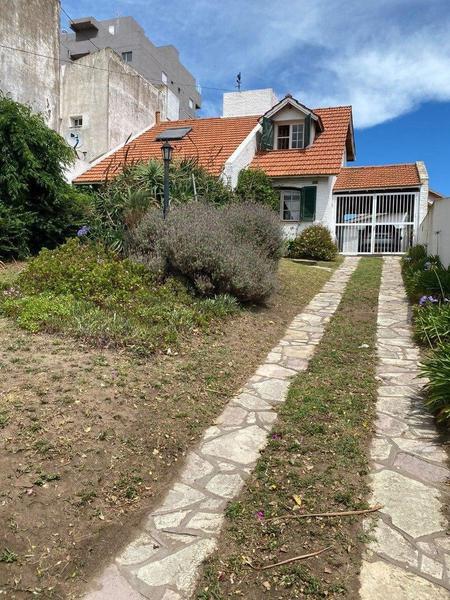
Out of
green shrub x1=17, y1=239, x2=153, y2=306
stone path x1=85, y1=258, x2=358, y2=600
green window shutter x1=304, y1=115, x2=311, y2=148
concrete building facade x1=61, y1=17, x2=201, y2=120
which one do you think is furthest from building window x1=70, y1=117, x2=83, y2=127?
concrete building facade x1=61, y1=17, x2=201, y2=120

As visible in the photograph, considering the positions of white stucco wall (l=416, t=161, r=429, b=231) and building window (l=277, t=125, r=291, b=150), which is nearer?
white stucco wall (l=416, t=161, r=429, b=231)

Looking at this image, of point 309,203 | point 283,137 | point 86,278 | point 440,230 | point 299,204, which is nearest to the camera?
point 86,278

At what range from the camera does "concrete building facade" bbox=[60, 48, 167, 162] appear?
20.6m

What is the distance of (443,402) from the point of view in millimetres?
3895

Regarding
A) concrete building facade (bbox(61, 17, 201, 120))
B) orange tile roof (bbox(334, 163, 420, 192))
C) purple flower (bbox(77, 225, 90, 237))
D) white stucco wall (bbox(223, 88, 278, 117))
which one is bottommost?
purple flower (bbox(77, 225, 90, 237))

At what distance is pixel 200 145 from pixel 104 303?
48.2 feet

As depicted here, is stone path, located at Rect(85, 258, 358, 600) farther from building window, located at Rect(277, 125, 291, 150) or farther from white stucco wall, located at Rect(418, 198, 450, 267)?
building window, located at Rect(277, 125, 291, 150)

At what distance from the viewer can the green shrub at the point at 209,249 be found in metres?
6.84

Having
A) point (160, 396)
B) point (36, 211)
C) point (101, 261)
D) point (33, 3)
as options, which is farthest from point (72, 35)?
point (160, 396)

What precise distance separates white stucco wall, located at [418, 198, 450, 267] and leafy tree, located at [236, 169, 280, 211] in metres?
6.08

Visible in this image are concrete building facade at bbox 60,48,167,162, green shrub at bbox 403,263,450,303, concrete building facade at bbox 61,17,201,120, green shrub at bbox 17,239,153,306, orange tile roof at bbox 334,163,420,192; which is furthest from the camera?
concrete building facade at bbox 61,17,201,120

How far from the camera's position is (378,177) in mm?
18750

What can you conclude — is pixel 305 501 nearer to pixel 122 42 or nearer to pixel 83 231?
pixel 83 231

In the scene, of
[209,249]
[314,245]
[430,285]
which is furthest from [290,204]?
[209,249]
